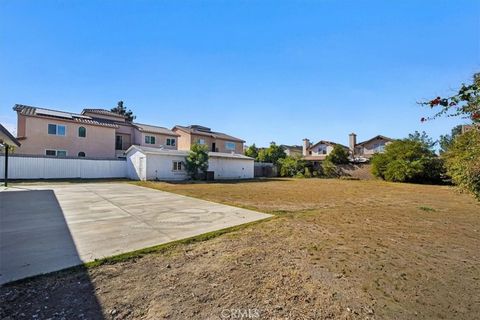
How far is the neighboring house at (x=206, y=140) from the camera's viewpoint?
102 ft

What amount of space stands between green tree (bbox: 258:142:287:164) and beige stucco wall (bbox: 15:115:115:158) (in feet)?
66.6

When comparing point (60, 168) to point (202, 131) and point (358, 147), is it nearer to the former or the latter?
point (202, 131)

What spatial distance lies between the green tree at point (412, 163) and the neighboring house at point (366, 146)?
1164cm

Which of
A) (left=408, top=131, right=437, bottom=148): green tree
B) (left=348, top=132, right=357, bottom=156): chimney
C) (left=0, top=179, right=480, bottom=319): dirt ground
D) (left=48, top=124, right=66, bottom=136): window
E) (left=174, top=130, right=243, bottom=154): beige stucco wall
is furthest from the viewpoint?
(left=348, top=132, right=357, bottom=156): chimney

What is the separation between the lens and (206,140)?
3306 cm

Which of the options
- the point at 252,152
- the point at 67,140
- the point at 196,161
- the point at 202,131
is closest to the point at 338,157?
the point at 252,152

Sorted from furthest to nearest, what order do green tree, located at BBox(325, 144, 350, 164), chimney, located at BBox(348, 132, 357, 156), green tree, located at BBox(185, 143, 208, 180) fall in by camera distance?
1. chimney, located at BBox(348, 132, 357, 156)
2. green tree, located at BBox(325, 144, 350, 164)
3. green tree, located at BBox(185, 143, 208, 180)

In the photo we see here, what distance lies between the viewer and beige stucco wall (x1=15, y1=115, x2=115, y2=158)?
783 inches

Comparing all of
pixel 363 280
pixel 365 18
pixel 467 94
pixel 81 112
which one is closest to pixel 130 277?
pixel 363 280

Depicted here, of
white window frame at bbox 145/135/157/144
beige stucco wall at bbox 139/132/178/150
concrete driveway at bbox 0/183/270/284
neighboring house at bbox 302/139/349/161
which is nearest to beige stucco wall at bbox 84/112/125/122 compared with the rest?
beige stucco wall at bbox 139/132/178/150

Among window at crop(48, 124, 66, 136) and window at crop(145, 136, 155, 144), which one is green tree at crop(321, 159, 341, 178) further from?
window at crop(48, 124, 66, 136)

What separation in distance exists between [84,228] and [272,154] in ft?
102

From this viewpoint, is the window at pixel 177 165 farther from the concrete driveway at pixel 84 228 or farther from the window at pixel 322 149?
the window at pixel 322 149

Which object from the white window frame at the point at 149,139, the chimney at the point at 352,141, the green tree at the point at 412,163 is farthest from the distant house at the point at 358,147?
the white window frame at the point at 149,139
